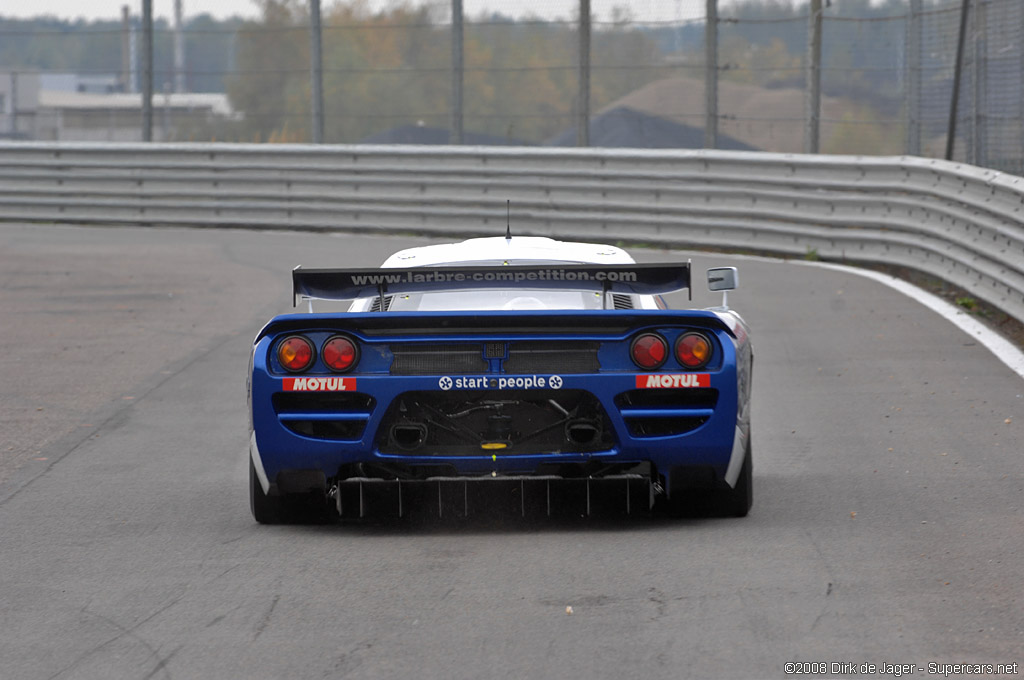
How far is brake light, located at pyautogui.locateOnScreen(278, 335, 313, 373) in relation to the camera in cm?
597

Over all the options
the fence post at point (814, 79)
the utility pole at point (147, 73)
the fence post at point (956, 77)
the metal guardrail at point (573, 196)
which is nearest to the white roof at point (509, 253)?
the metal guardrail at point (573, 196)

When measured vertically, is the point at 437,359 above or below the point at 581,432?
above

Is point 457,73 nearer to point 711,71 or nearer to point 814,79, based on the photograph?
point 711,71

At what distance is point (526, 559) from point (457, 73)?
15.3 m

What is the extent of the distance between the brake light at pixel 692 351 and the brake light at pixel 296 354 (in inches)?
55.2

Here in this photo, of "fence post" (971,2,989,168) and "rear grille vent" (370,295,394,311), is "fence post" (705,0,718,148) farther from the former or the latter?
"rear grille vent" (370,295,394,311)

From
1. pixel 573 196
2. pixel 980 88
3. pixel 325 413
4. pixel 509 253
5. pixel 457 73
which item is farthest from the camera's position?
pixel 457 73

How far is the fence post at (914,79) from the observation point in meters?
17.1

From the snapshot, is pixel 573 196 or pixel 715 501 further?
pixel 573 196

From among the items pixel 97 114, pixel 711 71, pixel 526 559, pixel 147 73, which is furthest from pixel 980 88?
pixel 97 114

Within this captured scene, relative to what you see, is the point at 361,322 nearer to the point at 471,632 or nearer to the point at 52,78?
the point at 471,632

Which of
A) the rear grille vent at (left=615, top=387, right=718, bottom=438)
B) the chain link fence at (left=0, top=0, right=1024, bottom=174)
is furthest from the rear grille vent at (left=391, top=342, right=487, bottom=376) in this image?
the chain link fence at (left=0, top=0, right=1024, bottom=174)

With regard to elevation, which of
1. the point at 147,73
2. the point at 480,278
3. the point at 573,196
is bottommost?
the point at 480,278

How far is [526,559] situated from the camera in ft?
18.4
